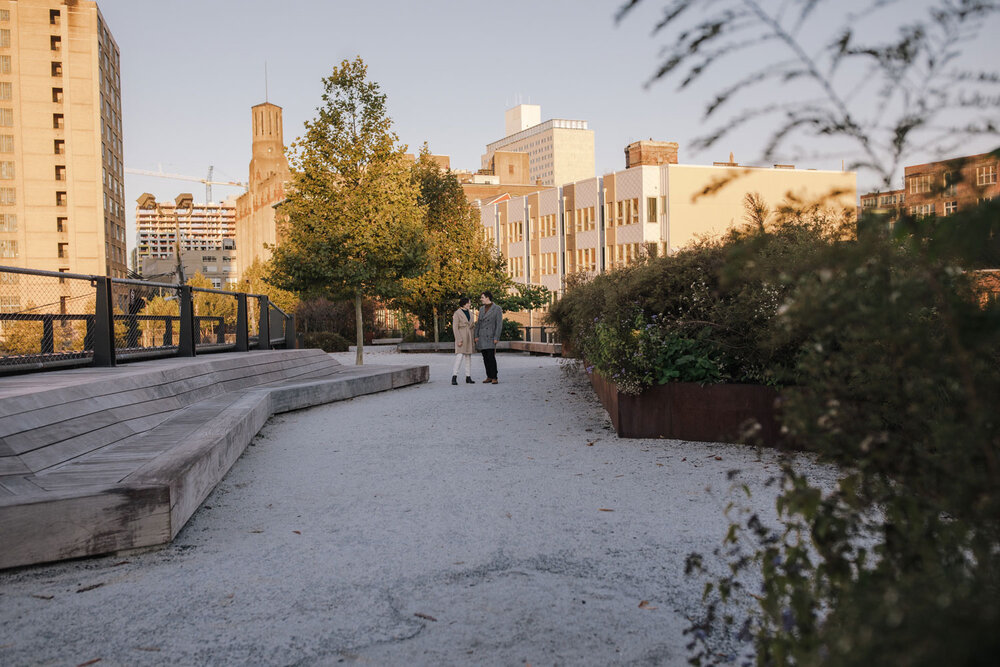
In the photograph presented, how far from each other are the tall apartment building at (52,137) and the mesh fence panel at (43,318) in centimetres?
8098

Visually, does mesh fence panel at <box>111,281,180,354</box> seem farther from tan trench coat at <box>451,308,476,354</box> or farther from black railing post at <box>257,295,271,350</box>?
tan trench coat at <box>451,308,476,354</box>

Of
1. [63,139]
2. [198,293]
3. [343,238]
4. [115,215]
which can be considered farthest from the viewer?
[115,215]

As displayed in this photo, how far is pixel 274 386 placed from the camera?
40.4 feet

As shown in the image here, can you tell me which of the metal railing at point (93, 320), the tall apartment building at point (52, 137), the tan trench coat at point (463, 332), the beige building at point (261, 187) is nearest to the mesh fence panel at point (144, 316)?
the metal railing at point (93, 320)

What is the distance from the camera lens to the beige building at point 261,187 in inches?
5330

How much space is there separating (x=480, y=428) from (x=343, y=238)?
11160 mm

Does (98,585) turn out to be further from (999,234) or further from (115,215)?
(115,215)

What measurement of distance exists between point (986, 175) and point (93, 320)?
1004 centimetres

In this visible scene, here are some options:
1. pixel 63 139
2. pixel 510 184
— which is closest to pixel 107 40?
pixel 63 139

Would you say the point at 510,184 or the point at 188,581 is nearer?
the point at 188,581

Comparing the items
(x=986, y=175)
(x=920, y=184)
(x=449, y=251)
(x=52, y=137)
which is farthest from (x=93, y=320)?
(x=52, y=137)

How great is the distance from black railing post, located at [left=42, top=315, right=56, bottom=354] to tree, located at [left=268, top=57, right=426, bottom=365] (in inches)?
418

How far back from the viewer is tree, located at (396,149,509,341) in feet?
117

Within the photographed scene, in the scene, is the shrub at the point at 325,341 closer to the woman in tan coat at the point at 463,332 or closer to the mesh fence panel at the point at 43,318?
the woman in tan coat at the point at 463,332
